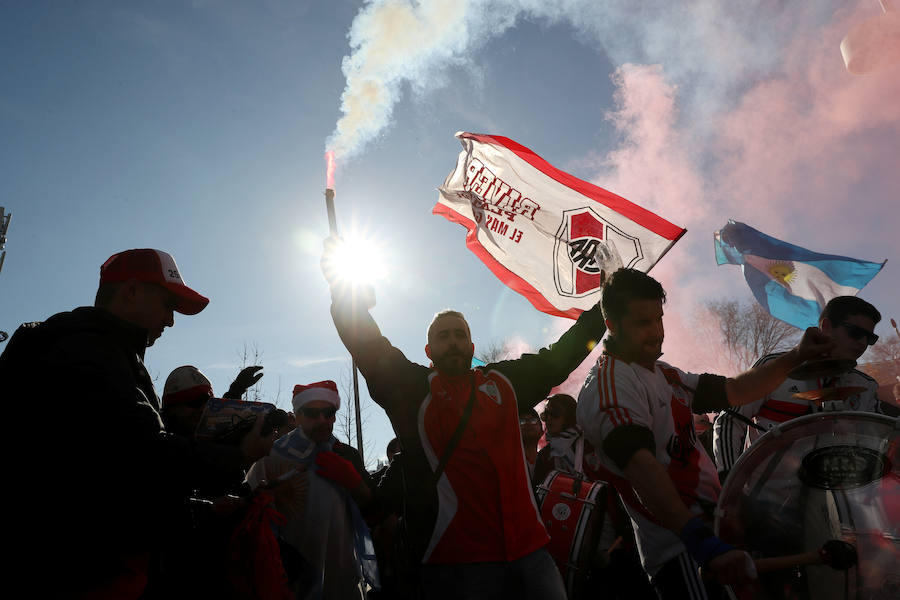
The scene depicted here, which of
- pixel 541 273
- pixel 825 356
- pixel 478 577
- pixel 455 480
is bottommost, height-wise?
pixel 478 577

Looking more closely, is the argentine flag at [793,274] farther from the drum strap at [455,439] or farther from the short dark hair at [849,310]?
the drum strap at [455,439]

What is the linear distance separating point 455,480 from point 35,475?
1789 millimetres

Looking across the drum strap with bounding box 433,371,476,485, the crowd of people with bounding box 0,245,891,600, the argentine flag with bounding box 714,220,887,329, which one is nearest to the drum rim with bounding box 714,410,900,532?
the crowd of people with bounding box 0,245,891,600

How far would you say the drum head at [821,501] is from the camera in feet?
5.34

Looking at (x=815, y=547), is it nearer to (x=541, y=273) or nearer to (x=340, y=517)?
(x=340, y=517)

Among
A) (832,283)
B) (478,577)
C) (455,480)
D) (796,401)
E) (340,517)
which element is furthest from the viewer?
(832,283)

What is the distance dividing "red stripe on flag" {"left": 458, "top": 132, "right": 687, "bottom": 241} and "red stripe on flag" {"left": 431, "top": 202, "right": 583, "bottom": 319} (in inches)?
37.7

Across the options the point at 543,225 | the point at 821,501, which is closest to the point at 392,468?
the point at 543,225

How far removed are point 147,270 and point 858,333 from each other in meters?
4.73

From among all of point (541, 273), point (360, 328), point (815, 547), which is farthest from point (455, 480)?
point (541, 273)

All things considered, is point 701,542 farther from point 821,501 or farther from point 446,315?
point 446,315

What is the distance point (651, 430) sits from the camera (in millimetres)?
2170

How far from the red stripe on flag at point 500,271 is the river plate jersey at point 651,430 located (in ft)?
8.84

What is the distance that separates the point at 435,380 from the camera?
3113mm
